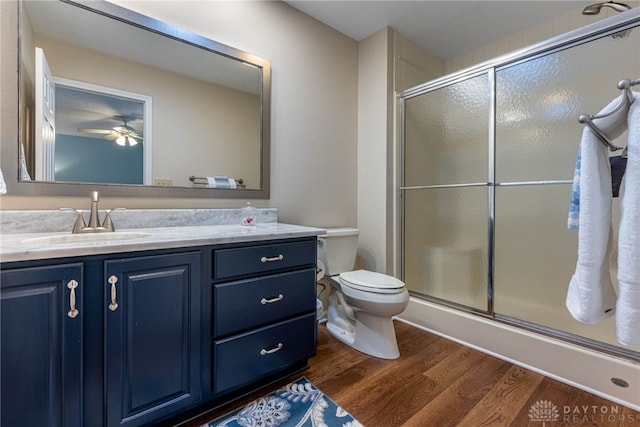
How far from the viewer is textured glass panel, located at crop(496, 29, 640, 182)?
165cm

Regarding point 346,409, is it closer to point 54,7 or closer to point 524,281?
point 524,281

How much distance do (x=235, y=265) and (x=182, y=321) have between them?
0.29m

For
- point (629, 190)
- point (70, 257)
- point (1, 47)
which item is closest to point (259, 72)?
point (1, 47)

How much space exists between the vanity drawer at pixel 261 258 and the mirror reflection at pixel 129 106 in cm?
65

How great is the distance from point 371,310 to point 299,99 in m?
1.56

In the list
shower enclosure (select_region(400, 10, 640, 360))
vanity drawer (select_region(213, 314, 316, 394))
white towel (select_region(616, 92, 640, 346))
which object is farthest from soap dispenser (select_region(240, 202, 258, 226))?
white towel (select_region(616, 92, 640, 346))

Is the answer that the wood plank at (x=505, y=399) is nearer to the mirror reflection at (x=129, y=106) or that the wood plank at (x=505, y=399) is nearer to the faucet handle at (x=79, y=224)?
the mirror reflection at (x=129, y=106)

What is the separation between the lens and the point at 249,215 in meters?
1.79

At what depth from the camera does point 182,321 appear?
1123 mm

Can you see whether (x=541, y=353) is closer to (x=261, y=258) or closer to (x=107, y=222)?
(x=261, y=258)

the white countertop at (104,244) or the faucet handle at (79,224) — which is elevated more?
the faucet handle at (79,224)

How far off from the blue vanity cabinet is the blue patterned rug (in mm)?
109

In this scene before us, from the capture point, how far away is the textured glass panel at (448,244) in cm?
211

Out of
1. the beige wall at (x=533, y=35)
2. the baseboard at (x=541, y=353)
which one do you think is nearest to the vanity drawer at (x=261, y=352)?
the baseboard at (x=541, y=353)
